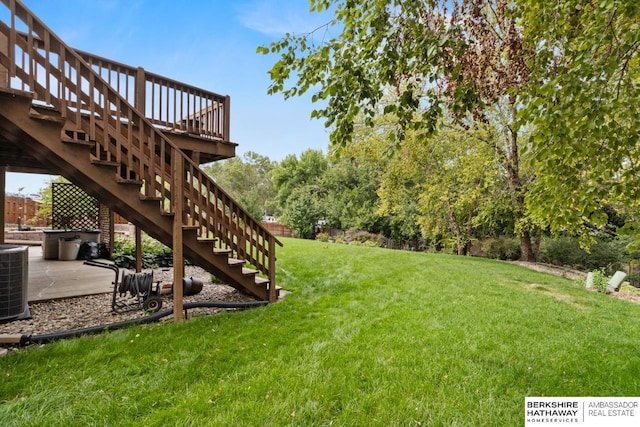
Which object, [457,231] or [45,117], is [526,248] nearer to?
[457,231]

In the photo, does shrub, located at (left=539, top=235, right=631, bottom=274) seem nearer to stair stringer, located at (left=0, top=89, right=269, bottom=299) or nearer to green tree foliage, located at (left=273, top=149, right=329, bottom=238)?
green tree foliage, located at (left=273, top=149, right=329, bottom=238)

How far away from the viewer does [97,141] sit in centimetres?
321

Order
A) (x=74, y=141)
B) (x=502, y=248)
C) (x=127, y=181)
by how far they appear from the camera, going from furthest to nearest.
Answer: (x=502, y=248) < (x=127, y=181) < (x=74, y=141)

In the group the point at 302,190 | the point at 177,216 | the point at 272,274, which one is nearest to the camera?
the point at 177,216

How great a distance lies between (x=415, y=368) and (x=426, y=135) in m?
1.80

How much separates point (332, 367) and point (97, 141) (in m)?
3.12

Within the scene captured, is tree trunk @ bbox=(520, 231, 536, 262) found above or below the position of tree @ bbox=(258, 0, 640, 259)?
below

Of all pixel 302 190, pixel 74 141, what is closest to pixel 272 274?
pixel 74 141

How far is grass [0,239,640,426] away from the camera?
77.7 inches

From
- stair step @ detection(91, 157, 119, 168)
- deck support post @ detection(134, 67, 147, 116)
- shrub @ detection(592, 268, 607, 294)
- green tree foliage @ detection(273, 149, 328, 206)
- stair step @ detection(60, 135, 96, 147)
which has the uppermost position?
green tree foliage @ detection(273, 149, 328, 206)

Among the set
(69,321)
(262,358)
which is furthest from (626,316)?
(69,321)

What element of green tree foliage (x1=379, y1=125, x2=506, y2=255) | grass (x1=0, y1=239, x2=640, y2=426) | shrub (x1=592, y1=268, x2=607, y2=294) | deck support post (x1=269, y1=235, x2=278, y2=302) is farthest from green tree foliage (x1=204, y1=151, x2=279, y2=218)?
grass (x1=0, y1=239, x2=640, y2=426)

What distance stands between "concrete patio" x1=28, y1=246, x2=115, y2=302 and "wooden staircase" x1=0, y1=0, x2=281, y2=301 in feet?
5.80

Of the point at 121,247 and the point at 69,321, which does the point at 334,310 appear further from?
the point at 121,247
